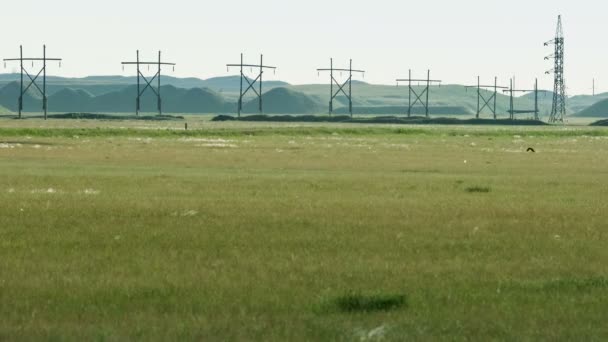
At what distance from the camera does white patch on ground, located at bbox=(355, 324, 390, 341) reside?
14328mm

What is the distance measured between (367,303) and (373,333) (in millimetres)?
1772

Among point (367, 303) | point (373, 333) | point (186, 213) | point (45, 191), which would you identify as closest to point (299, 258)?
point (367, 303)

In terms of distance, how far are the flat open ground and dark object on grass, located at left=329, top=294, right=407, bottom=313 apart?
1.2 inches

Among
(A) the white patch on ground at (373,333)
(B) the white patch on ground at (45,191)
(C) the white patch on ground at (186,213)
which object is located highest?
(B) the white patch on ground at (45,191)

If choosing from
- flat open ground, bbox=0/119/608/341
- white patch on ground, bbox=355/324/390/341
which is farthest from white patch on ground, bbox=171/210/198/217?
white patch on ground, bbox=355/324/390/341

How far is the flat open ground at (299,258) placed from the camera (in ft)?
49.8

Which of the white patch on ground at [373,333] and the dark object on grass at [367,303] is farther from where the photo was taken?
the dark object on grass at [367,303]

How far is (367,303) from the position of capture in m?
16.3

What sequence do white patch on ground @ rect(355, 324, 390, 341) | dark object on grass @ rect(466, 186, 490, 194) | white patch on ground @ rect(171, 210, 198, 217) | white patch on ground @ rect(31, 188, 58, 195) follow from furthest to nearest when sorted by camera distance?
dark object on grass @ rect(466, 186, 490, 194)
white patch on ground @ rect(31, 188, 58, 195)
white patch on ground @ rect(171, 210, 198, 217)
white patch on ground @ rect(355, 324, 390, 341)

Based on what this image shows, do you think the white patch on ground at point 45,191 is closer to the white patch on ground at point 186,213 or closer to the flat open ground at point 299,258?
the flat open ground at point 299,258

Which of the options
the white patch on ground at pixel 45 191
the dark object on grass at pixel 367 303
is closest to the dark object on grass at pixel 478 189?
the white patch on ground at pixel 45 191

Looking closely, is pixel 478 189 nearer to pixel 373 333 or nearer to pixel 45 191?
pixel 45 191

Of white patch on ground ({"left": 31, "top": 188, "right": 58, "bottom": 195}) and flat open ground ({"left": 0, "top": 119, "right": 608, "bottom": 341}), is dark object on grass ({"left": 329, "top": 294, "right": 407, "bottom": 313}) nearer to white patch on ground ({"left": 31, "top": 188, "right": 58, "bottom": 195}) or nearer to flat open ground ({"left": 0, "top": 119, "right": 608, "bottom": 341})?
flat open ground ({"left": 0, "top": 119, "right": 608, "bottom": 341})

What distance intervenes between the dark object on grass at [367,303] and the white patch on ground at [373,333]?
3.94ft
